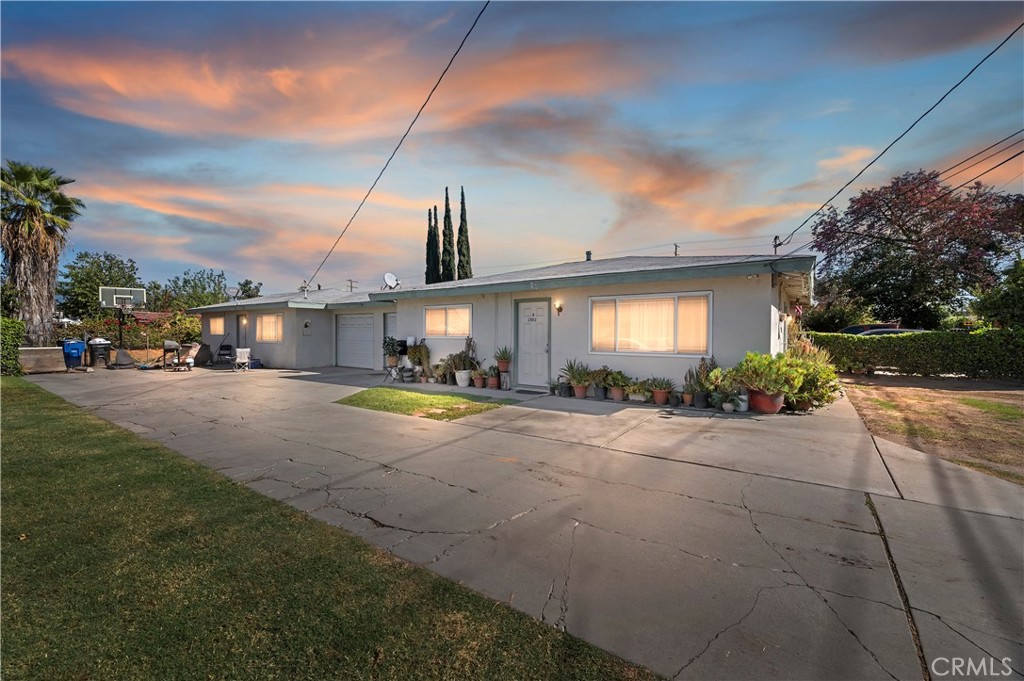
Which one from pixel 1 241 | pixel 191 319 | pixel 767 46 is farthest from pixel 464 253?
pixel 767 46

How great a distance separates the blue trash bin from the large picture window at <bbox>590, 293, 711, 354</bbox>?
63.1 feet

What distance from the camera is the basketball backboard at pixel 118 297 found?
1931 cm

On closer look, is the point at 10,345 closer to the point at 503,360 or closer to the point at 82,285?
the point at 82,285

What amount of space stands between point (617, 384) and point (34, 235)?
22.2 meters

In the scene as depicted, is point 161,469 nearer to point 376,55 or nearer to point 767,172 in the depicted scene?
point 376,55

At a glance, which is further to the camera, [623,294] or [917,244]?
[917,244]

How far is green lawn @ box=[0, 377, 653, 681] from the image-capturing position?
1928 millimetres

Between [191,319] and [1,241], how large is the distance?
7.64m

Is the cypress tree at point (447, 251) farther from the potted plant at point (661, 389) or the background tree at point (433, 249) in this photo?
the potted plant at point (661, 389)

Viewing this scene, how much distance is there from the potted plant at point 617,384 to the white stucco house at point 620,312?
32 cm

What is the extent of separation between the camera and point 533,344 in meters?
11.2

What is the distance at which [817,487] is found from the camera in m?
4.26

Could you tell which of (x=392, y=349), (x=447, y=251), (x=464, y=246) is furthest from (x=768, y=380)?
(x=464, y=246)

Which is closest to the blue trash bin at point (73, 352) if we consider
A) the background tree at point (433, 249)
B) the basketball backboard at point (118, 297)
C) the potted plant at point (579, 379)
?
the basketball backboard at point (118, 297)
